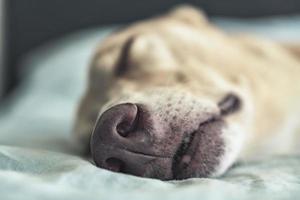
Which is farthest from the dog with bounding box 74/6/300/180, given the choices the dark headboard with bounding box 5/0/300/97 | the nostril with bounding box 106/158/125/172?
the dark headboard with bounding box 5/0/300/97

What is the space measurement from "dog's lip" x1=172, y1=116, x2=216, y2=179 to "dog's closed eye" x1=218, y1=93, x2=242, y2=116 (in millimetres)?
207

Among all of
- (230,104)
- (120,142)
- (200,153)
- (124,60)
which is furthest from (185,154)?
(124,60)

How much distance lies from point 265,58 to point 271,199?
3.06 feet

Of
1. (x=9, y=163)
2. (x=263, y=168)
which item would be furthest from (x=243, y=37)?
(x=9, y=163)

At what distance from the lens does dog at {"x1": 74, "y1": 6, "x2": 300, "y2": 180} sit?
0.94 m

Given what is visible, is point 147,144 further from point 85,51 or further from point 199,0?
point 199,0

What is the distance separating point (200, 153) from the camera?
1000mm

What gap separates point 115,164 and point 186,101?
239 millimetres

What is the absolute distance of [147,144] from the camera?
3.04 feet

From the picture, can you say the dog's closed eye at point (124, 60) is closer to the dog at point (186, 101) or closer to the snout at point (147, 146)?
the dog at point (186, 101)

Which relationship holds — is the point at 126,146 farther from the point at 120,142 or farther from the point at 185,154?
the point at 185,154

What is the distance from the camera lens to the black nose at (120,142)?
0.91 m

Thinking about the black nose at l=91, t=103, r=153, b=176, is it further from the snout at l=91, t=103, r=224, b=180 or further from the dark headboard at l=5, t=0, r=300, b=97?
the dark headboard at l=5, t=0, r=300, b=97

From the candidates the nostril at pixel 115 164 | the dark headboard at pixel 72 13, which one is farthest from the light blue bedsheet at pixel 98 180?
the dark headboard at pixel 72 13
